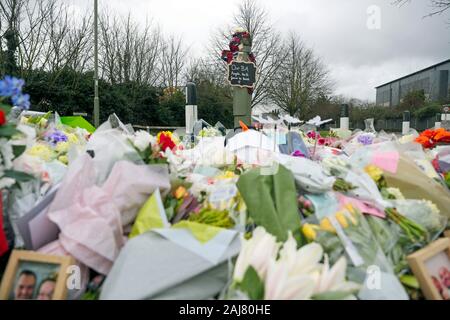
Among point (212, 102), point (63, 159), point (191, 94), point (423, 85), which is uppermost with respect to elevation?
point (423, 85)

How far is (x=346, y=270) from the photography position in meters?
1.34

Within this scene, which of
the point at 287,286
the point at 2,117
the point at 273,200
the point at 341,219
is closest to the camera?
the point at 287,286

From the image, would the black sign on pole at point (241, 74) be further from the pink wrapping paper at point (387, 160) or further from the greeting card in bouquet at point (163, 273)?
the greeting card in bouquet at point (163, 273)

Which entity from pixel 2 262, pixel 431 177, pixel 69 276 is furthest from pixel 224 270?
pixel 431 177

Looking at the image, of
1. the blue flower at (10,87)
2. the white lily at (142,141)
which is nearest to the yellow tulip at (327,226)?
the white lily at (142,141)

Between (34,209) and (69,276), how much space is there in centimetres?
34

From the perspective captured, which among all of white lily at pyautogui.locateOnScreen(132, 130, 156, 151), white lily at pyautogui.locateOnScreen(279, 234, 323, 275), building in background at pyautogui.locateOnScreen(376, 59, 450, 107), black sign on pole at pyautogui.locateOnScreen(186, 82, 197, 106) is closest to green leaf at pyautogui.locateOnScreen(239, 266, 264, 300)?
white lily at pyautogui.locateOnScreen(279, 234, 323, 275)

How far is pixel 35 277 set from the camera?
51.6 inches

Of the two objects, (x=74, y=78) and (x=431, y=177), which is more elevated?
(x=74, y=78)

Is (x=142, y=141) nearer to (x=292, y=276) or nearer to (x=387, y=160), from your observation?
(x=292, y=276)

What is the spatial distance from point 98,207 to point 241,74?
28.0 feet

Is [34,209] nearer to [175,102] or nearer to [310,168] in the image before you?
[310,168]

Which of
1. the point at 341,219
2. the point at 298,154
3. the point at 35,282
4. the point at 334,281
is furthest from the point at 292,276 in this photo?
the point at 298,154

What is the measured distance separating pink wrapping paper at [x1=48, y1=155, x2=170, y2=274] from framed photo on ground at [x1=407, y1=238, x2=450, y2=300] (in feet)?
3.37
